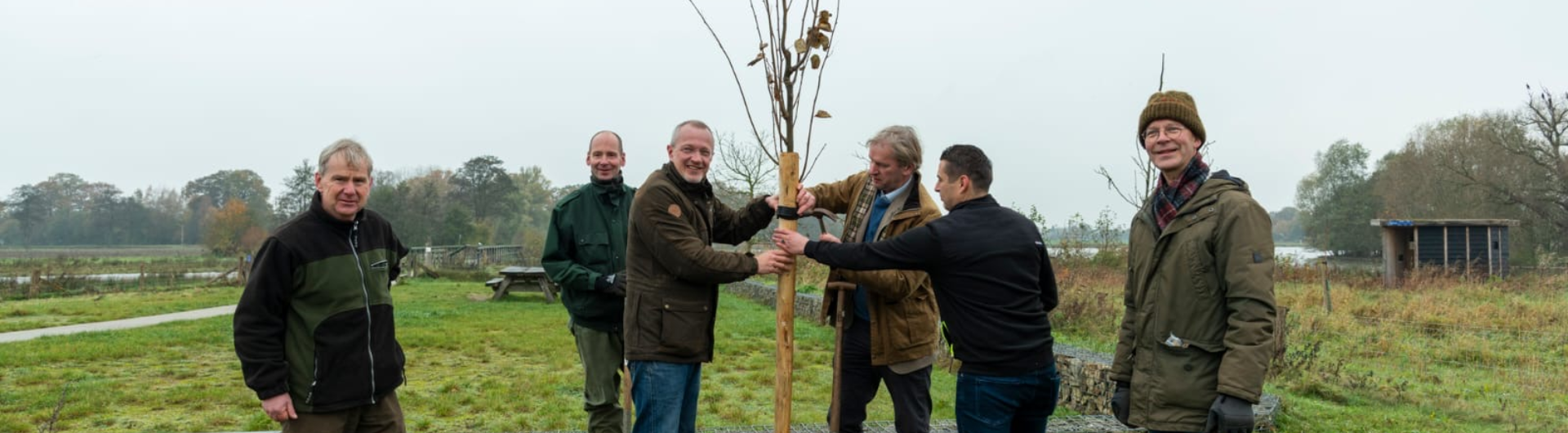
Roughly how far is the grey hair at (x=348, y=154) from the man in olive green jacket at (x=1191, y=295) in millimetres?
2736

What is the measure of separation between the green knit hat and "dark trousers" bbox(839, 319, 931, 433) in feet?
4.38

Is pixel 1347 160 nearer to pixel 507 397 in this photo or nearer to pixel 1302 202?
pixel 1302 202

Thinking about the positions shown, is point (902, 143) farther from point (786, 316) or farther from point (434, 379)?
point (434, 379)

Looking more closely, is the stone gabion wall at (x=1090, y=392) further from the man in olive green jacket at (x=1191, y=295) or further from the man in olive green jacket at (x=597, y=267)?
the man in olive green jacket at (x=1191, y=295)

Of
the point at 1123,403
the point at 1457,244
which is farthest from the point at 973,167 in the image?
the point at 1457,244

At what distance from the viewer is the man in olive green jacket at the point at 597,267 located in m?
4.12

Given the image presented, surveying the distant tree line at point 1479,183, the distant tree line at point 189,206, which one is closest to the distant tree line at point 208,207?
the distant tree line at point 189,206

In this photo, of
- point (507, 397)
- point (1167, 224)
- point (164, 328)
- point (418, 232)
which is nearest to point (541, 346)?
point (507, 397)

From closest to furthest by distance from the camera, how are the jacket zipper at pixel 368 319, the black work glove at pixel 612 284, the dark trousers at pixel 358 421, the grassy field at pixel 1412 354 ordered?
the dark trousers at pixel 358 421
the jacket zipper at pixel 368 319
the black work glove at pixel 612 284
the grassy field at pixel 1412 354

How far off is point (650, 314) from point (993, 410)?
4.19 feet

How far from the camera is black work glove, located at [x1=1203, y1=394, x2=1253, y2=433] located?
232 centimetres

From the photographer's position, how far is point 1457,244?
883 inches

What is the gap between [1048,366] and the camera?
2975mm

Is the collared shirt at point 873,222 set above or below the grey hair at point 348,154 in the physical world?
below
